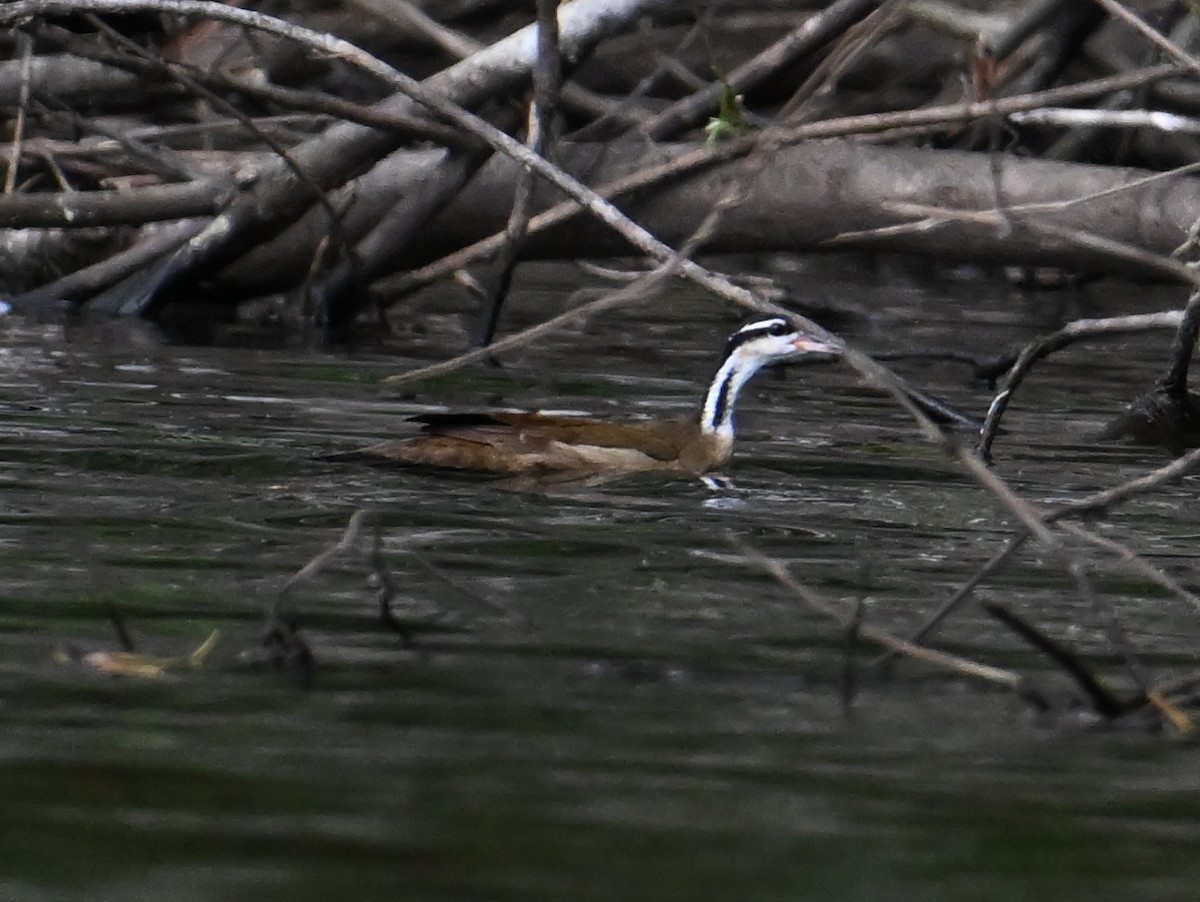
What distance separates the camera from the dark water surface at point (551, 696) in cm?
359

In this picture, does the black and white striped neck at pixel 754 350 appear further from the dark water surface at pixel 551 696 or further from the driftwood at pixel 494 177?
the dark water surface at pixel 551 696

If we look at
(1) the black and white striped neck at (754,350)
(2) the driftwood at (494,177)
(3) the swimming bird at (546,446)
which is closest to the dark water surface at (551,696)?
(3) the swimming bird at (546,446)

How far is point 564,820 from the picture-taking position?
12.5 ft

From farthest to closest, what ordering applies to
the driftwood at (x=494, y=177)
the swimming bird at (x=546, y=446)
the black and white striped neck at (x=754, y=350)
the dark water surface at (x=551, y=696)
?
the driftwood at (x=494, y=177) < the black and white striped neck at (x=754, y=350) < the swimming bird at (x=546, y=446) < the dark water surface at (x=551, y=696)

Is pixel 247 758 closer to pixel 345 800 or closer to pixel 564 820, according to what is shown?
pixel 345 800

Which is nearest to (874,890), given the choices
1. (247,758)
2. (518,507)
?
(247,758)

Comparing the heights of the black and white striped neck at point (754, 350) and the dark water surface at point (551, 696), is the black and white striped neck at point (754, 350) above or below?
above

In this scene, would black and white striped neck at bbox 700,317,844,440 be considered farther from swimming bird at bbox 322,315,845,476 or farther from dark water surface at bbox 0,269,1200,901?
dark water surface at bbox 0,269,1200,901

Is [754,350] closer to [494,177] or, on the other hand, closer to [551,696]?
[494,177]

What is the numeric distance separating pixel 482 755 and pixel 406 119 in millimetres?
6974

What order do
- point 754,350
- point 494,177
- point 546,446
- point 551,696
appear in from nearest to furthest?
point 551,696
point 546,446
point 754,350
point 494,177

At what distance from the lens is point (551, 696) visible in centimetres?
460

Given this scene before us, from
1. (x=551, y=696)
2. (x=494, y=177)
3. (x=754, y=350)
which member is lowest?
(x=551, y=696)

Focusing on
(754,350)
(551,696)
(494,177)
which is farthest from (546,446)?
(494,177)
